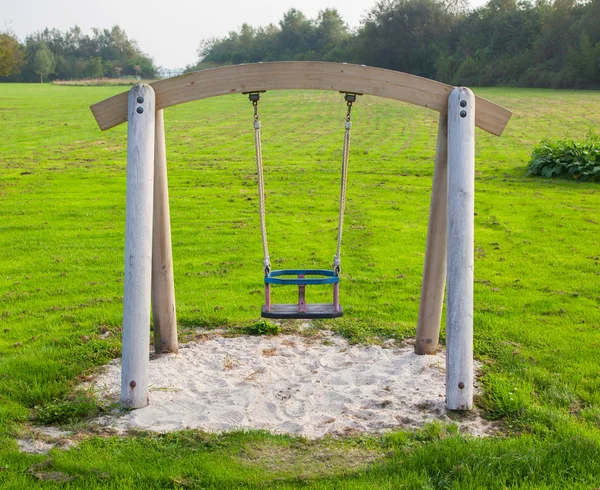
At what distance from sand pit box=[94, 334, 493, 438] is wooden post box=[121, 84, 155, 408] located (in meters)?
0.23

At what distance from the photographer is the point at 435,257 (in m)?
5.12

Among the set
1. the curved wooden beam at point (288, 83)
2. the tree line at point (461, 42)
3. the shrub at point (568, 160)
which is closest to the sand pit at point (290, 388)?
the curved wooden beam at point (288, 83)

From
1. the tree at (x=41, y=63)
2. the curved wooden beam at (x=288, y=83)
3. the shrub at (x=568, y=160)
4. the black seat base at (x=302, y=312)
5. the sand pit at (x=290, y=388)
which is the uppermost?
the tree at (x=41, y=63)

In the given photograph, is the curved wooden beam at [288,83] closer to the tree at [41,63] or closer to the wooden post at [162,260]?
the wooden post at [162,260]

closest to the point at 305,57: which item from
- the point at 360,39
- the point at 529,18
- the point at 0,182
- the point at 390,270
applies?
the point at 360,39

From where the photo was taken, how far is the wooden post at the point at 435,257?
192 inches

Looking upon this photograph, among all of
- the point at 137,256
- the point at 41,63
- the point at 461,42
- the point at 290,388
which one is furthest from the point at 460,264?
the point at 41,63

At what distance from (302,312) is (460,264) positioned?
3.80 ft

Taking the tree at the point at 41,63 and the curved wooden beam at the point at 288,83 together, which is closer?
the curved wooden beam at the point at 288,83

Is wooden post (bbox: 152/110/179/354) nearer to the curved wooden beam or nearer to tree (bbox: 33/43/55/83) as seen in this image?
the curved wooden beam

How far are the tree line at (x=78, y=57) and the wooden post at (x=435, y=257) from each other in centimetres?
7520

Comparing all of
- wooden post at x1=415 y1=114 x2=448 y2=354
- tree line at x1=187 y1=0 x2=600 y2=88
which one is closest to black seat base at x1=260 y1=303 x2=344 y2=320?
wooden post at x1=415 y1=114 x2=448 y2=354

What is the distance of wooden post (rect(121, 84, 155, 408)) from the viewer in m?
4.32

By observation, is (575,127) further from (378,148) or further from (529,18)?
(529,18)
